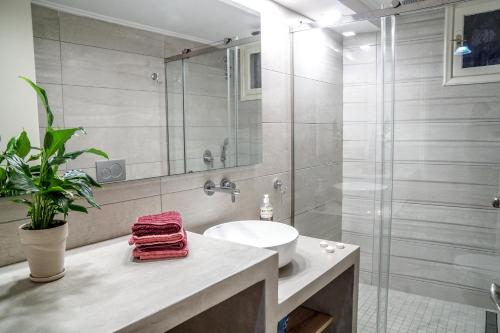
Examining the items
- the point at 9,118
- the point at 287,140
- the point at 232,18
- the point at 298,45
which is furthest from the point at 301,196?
the point at 9,118

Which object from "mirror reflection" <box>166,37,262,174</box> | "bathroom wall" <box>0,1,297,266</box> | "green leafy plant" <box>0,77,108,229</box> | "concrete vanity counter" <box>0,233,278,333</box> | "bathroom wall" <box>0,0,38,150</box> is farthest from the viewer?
"mirror reflection" <box>166,37,262,174</box>

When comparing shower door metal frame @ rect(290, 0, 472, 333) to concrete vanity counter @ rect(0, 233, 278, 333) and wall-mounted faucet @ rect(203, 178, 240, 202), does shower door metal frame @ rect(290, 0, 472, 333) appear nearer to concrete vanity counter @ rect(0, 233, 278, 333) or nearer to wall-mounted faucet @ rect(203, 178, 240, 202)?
wall-mounted faucet @ rect(203, 178, 240, 202)

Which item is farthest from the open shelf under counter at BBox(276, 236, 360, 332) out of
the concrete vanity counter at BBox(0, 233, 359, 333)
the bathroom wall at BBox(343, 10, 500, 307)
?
the bathroom wall at BBox(343, 10, 500, 307)

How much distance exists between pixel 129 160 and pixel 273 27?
4.10ft

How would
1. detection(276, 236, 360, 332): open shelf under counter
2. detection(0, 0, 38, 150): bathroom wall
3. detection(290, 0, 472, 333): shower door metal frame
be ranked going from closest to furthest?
detection(0, 0, 38, 150): bathroom wall → detection(276, 236, 360, 332): open shelf under counter → detection(290, 0, 472, 333): shower door metal frame

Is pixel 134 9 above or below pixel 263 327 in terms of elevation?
above

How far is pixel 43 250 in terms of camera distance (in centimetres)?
97

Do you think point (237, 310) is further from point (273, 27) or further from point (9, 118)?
point (273, 27)

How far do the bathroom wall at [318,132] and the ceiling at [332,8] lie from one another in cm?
13

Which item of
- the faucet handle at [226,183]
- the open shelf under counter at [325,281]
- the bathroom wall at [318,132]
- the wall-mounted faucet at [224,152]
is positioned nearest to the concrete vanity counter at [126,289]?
the open shelf under counter at [325,281]

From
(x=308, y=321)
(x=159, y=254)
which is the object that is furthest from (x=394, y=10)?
(x=159, y=254)

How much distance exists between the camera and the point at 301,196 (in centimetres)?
249

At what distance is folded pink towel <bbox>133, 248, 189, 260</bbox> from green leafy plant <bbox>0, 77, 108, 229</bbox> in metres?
0.25

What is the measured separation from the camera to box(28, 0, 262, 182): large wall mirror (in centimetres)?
122
